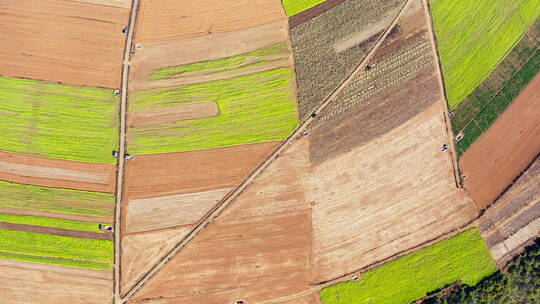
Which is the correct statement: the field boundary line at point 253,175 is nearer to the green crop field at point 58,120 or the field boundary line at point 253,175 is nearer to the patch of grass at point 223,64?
the patch of grass at point 223,64

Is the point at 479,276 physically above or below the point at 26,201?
below

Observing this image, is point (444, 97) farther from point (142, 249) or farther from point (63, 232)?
point (63, 232)

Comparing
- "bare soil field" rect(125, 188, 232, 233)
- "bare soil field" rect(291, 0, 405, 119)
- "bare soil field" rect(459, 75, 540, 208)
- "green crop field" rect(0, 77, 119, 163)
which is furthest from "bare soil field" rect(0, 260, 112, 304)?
"bare soil field" rect(459, 75, 540, 208)

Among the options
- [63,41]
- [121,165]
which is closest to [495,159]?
[121,165]

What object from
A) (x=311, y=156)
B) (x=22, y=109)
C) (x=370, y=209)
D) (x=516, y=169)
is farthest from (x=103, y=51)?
(x=516, y=169)

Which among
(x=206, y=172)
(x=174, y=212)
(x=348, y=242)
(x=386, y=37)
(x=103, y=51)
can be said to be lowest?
(x=348, y=242)

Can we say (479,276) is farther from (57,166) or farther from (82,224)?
(57,166)
